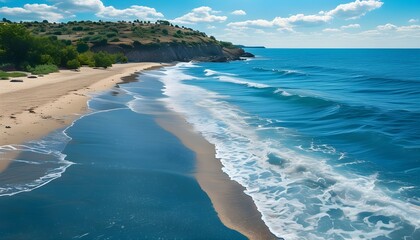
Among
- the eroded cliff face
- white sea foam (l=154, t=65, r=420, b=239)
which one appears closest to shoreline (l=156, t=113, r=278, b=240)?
white sea foam (l=154, t=65, r=420, b=239)

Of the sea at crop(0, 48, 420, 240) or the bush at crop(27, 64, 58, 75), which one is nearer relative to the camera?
the sea at crop(0, 48, 420, 240)

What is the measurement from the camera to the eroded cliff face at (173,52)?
291ft

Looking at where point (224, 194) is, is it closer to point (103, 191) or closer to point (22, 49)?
point (103, 191)

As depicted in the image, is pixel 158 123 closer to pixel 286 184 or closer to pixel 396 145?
pixel 286 184

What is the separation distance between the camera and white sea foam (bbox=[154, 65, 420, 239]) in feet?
27.0

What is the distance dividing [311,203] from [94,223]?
17.9ft

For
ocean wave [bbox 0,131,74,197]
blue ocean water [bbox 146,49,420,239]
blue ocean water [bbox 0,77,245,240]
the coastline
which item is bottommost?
blue ocean water [bbox 146,49,420,239]

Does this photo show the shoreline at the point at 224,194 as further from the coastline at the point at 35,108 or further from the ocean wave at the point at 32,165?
the coastline at the point at 35,108

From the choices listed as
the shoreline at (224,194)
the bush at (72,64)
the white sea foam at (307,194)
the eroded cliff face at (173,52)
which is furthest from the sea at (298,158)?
the eroded cliff face at (173,52)

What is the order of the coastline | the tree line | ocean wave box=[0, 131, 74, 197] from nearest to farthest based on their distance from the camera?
1. ocean wave box=[0, 131, 74, 197]
2. the coastline
3. the tree line

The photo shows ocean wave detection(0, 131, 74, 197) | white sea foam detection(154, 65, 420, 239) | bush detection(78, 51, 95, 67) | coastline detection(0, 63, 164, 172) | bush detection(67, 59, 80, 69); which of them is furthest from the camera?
bush detection(78, 51, 95, 67)

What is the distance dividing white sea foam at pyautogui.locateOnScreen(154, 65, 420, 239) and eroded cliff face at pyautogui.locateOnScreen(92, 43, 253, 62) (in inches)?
3022

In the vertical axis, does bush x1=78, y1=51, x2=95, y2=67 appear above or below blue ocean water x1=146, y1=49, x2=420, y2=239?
above

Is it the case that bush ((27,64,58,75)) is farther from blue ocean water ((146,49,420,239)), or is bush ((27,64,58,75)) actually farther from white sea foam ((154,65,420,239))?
white sea foam ((154,65,420,239))
